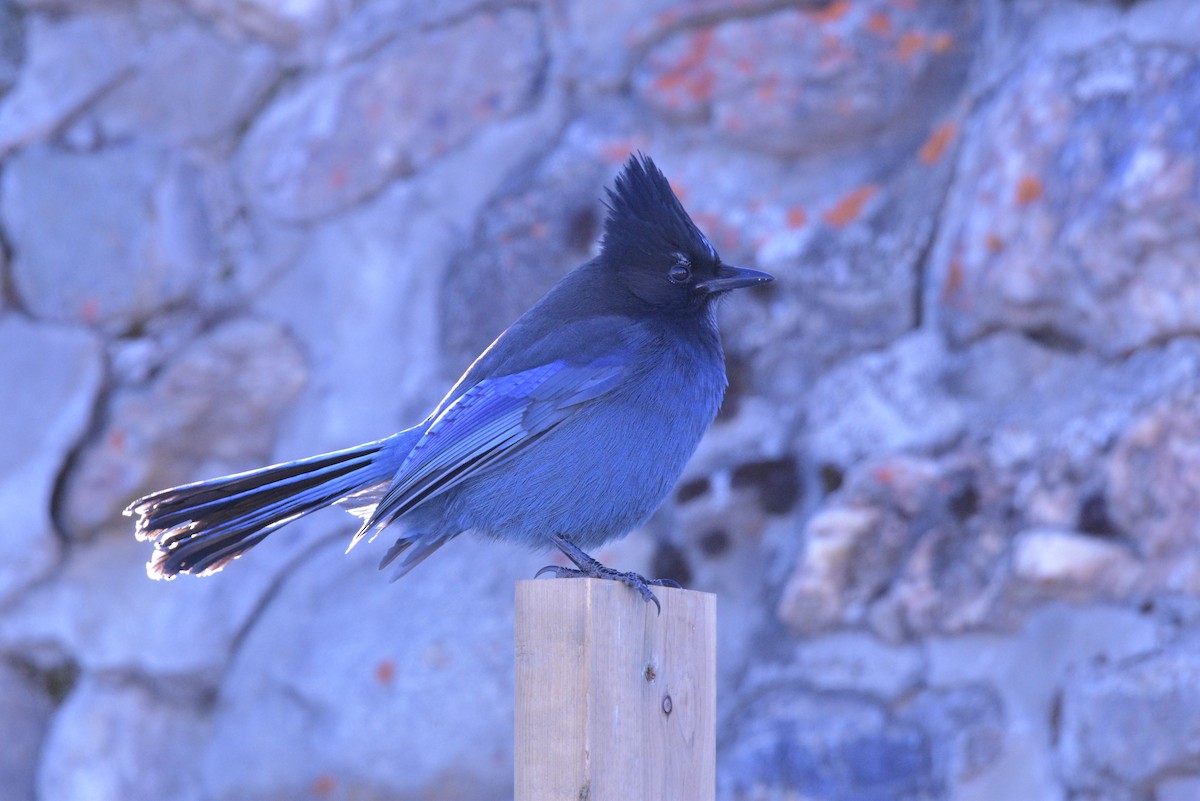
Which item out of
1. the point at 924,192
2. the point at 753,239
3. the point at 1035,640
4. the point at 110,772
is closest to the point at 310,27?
the point at 753,239

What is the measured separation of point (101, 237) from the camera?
11.1ft

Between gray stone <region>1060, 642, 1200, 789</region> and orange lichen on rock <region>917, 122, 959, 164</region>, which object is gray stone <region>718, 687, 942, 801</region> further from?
orange lichen on rock <region>917, 122, 959, 164</region>

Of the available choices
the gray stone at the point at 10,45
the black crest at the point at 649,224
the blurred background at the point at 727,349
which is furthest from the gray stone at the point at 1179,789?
the gray stone at the point at 10,45

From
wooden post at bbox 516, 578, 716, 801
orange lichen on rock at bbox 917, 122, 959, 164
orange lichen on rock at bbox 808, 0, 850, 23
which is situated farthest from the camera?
orange lichen on rock at bbox 808, 0, 850, 23

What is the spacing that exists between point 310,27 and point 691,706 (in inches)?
89.8

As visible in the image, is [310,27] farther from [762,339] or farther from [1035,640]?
[1035,640]

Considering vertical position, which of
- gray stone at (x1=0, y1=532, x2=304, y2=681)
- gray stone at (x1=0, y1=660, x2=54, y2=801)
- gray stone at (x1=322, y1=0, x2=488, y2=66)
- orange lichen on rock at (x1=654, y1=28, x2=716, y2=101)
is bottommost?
gray stone at (x1=0, y1=660, x2=54, y2=801)

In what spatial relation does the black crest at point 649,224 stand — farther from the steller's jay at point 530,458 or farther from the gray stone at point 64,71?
the gray stone at point 64,71

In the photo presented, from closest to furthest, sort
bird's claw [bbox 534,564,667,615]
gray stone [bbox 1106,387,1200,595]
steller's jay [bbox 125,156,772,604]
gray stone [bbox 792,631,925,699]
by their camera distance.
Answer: bird's claw [bbox 534,564,667,615] → steller's jay [bbox 125,156,772,604] → gray stone [bbox 1106,387,1200,595] → gray stone [bbox 792,631,925,699]

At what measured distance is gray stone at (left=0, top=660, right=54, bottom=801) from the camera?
3250mm

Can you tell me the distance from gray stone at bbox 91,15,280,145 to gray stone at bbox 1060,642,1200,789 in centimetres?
232

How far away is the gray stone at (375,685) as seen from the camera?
2.98m

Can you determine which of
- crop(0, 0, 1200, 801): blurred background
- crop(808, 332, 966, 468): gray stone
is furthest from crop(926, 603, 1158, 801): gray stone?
crop(808, 332, 966, 468): gray stone

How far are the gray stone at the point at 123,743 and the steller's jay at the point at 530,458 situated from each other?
0.95 metres
